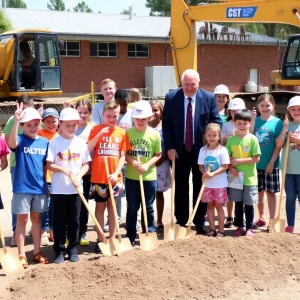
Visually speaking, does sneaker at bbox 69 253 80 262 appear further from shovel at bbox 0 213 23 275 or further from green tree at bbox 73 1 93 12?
green tree at bbox 73 1 93 12

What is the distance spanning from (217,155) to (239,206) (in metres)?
0.84

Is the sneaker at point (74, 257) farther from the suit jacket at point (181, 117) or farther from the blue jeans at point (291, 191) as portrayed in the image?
the blue jeans at point (291, 191)

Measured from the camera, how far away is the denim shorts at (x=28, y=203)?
6.27m

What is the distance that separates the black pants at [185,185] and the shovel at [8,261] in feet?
7.43

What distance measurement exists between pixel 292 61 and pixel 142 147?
10985 mm

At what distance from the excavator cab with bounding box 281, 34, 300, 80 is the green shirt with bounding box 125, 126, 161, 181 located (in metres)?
10.7

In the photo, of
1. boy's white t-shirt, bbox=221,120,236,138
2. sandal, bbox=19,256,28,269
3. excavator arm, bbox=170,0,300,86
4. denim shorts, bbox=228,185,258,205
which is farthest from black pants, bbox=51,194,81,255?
excavator arm, bbox=170,0,300,86

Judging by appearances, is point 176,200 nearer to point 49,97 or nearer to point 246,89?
point 49,97

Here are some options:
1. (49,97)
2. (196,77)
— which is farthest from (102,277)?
(49,97)

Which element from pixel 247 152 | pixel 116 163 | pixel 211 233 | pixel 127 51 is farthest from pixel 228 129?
pixel 127 51

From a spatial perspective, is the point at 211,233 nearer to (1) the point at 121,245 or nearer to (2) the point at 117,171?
(1) the point at 121,245

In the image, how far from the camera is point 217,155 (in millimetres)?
7094

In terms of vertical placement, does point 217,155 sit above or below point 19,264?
above

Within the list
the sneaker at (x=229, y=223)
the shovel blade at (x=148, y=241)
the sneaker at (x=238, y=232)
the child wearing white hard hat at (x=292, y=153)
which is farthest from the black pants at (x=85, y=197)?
the child wearing white hard hat at (x=292, y=153)
